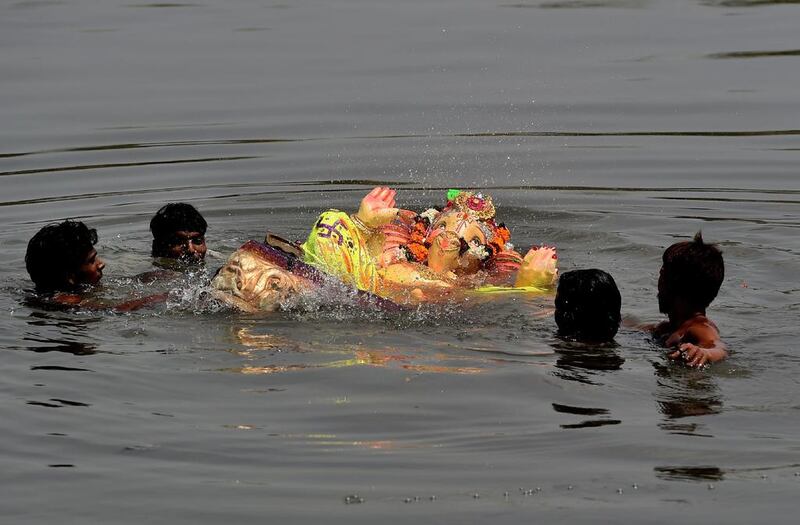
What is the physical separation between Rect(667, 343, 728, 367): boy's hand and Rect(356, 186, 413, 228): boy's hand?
246 cm

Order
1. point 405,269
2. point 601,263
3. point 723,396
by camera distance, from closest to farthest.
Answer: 1. point 723,396
2. point 405,269
3. point 601,263

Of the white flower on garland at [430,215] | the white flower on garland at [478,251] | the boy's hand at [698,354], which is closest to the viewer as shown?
the boy's hand at [698,354]

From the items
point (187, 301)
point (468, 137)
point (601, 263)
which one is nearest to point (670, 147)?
point (468, 137)

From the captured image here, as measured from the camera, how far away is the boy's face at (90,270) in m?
9.12

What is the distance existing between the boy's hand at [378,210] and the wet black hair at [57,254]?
179 centimetres

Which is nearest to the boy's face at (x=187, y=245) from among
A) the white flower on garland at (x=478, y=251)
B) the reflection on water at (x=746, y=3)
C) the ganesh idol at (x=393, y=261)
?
the ganesh idol at (x=393, y=261)

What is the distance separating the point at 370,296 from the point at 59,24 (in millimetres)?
10695

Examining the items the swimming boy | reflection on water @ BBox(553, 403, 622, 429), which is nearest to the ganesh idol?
the swimming boy

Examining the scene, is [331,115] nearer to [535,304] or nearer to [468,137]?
[468,137]

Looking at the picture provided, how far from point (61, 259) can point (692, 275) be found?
3963 millimetres

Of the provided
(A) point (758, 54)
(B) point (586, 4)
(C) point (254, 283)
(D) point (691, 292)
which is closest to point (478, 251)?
(C) point (254, 283)

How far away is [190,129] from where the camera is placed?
13.7m

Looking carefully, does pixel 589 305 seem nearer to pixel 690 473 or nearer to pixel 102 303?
pixel 690 473

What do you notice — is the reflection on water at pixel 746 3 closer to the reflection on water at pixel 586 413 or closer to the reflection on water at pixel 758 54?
the reflection on water at pixel 758 54
